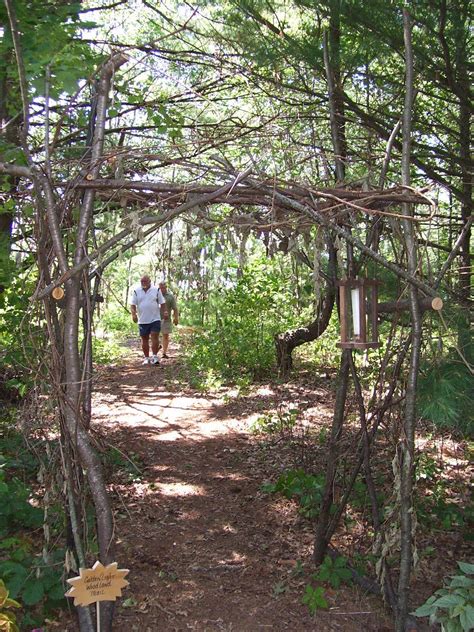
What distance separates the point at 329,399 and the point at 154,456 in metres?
2.85

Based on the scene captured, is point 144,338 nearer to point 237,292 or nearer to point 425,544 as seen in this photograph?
point 237,292

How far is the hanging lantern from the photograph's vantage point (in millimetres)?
3170

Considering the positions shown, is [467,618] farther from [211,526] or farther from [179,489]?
[179,489]

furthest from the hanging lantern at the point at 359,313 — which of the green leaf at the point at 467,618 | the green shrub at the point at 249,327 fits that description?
the green shrub at the point at 249,327

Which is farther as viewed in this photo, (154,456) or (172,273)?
(154,456)

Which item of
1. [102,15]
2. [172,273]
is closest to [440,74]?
[172,273]

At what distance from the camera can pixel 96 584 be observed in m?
2.66

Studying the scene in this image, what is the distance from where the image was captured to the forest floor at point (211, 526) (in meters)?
3.54

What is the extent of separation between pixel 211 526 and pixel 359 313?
2.50 m

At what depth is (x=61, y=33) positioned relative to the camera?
12.0 ft

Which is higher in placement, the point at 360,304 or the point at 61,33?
the point at 61,33

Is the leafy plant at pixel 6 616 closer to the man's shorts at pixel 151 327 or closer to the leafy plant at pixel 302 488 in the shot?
the leafy plant at pixel 302 488

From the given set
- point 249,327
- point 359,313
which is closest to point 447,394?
point 359,313

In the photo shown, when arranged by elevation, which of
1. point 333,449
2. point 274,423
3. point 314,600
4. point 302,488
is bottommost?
point 314,600
